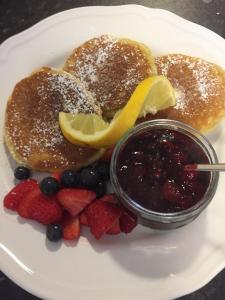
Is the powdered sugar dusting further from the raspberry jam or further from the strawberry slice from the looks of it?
the strawberry slice

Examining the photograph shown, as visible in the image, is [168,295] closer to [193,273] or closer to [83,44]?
[193,273]

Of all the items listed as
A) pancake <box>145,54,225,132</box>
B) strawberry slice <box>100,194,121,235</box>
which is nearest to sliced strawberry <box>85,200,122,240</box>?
strawberry slice <box>100,194,121,235</box>

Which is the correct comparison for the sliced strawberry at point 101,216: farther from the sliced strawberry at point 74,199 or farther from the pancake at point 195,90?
the pancake at point 195,90

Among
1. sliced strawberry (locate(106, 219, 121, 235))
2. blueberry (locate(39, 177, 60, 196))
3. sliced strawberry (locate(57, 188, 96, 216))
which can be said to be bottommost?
sliced strawberry (locate(106, 219, 121, 235))

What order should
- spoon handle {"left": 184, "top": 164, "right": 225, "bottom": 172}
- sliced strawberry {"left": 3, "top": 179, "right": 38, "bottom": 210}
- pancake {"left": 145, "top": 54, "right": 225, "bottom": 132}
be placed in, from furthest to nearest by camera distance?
pancake {"left": 145, "top": 54, "right": 225, "bottom": 132}, sliced strawberry {"left": 3, "top": 179, "right": 38, "bottom": 210}, spoon handle {"left": 184, "top": 164, "right": 225, "bottom": 172}

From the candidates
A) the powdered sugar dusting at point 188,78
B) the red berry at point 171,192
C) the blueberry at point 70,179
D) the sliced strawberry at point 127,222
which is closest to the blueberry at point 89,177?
the blueberry at point 70,179

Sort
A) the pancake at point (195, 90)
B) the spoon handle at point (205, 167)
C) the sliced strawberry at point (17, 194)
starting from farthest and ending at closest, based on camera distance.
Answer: the pancake at point (195, 90)
the sliced strawberry at point (17, 194)
the spoon handle at point (205, 167)
